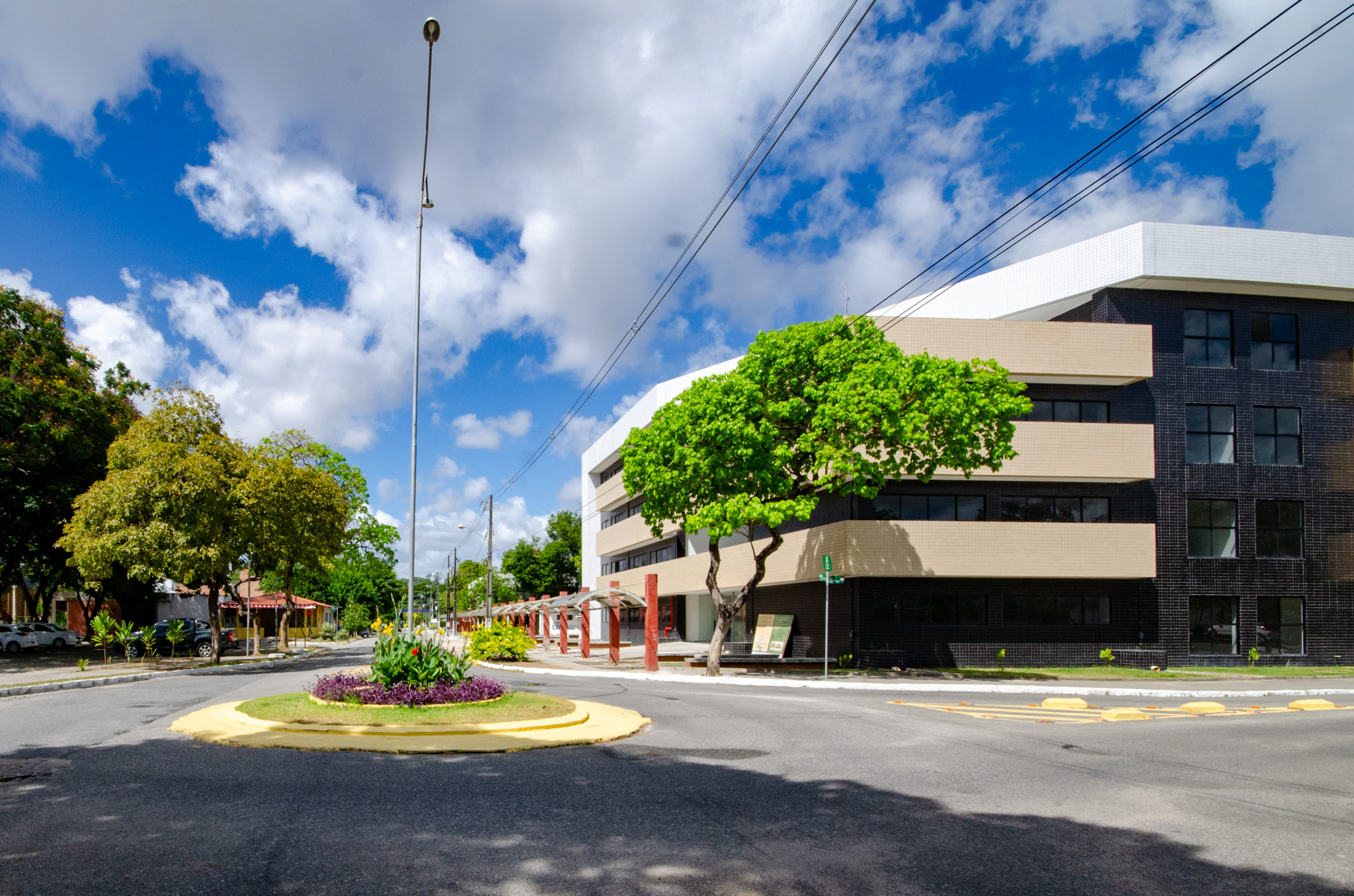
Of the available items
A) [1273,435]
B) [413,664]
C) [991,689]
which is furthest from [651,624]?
[1273,435]

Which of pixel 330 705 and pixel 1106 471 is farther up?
pixel 1106 471

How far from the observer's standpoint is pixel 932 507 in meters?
32.0

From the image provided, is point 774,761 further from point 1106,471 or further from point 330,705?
point 1106,471

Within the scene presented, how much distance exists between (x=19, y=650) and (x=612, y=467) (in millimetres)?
32949

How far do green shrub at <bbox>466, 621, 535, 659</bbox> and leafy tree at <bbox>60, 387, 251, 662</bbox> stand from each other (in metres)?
8.85

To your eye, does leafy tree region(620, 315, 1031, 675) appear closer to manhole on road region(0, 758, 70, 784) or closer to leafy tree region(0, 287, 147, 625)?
manhole on road region(0, 758, 70, 784)

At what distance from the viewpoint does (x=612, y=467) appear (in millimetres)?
61750

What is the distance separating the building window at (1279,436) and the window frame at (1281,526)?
1.34 m

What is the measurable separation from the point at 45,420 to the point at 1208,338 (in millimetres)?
39676

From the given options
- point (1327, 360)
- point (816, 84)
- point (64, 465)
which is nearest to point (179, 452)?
point (64, 465)

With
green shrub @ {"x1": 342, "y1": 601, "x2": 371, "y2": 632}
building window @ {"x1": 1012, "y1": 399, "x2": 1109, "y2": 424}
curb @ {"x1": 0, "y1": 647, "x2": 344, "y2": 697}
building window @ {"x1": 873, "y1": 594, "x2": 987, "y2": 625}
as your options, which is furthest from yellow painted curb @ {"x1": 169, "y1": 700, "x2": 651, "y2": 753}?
green shrub @ {"x1": 342, "y1": 601, "x2": 371, "y2": 632}

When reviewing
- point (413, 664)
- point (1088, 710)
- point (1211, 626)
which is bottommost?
point (1088, 710)

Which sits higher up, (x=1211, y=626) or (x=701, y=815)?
(x=701, y=815)

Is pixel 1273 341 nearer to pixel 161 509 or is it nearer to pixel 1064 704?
pixel 1064 704
